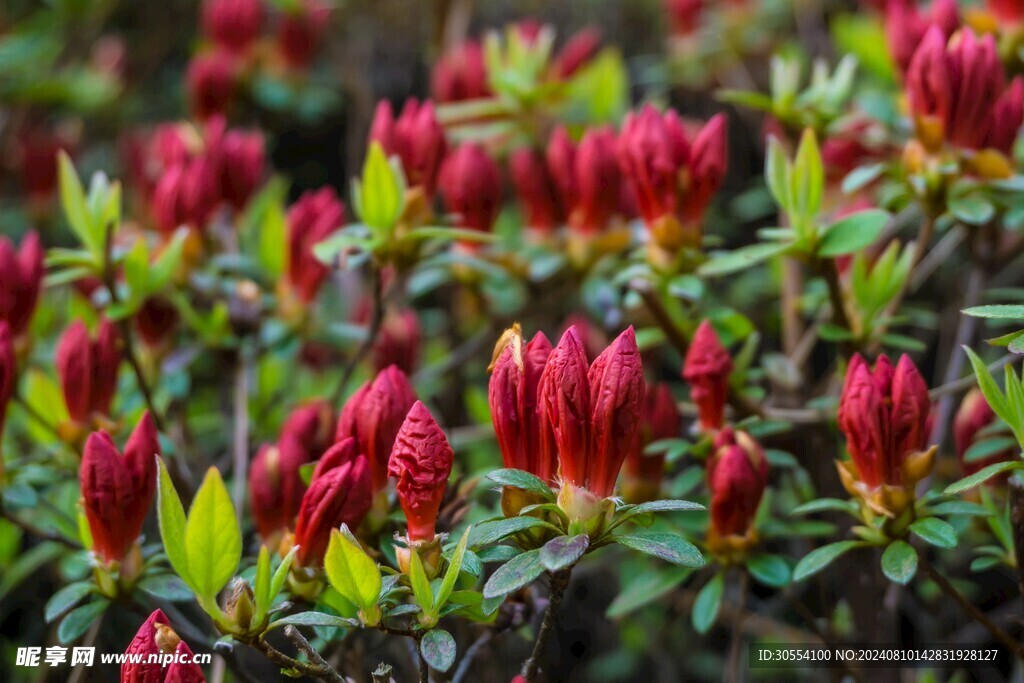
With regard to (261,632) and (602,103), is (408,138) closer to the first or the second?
(602,103)

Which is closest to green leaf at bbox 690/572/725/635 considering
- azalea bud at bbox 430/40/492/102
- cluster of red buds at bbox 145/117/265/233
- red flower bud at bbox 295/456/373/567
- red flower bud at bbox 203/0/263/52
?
red flower bud at bbox 295/456/373/567

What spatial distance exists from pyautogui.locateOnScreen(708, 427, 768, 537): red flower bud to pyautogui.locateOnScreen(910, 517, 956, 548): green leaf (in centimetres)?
20

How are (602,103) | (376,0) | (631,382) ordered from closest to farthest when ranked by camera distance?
1. (631,382)
2. (602,103)
3. (376,0)

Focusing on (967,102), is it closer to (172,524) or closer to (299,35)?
(172,524)

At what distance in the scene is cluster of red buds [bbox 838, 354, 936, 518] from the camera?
108cm

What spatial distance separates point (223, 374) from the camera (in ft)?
5.98

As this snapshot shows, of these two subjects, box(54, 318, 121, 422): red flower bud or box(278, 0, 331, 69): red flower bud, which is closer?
box(54, 318, 121, 422): red flower bud

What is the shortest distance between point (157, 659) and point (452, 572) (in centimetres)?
31

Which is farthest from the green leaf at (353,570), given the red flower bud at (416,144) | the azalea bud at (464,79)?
the azalea bud at (464,79)

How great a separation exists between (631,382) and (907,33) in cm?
104

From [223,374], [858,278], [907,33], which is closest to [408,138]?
[223,374]

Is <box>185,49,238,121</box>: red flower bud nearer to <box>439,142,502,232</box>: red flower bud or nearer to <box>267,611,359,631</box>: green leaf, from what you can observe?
<box>439,142,502,232</box>: red flower bud

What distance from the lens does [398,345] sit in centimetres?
168

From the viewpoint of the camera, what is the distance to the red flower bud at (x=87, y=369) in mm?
1372
